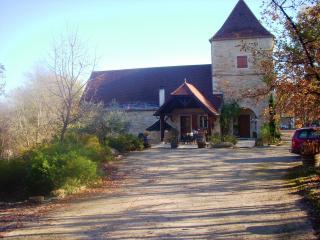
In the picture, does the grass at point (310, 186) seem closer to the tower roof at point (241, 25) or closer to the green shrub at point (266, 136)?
the green shrub at point (266, 136)

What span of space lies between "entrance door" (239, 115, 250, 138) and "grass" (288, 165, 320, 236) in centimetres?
2223

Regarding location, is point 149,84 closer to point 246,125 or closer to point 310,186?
point 246,125

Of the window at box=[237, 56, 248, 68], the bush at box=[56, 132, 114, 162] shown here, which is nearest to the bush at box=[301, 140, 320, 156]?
the bush at box=[56, 132, 114, 162]

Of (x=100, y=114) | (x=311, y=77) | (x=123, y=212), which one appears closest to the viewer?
(x=311, y=77)

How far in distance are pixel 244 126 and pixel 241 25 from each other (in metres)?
8.88

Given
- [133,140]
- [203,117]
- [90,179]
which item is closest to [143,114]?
[203,117]

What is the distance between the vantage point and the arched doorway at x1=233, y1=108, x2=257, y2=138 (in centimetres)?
3591

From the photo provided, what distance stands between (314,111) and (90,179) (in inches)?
312

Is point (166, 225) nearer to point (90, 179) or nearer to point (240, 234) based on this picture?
point (240, 234)

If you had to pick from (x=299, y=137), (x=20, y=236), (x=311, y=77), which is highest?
(x=311, y=77)

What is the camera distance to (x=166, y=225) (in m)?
8.05

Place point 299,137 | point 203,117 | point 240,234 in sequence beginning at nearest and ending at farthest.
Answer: point 240,234 < point 299,137 < point 203,117

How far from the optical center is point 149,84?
38781mm

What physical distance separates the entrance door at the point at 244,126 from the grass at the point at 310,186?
2223 centimetres
